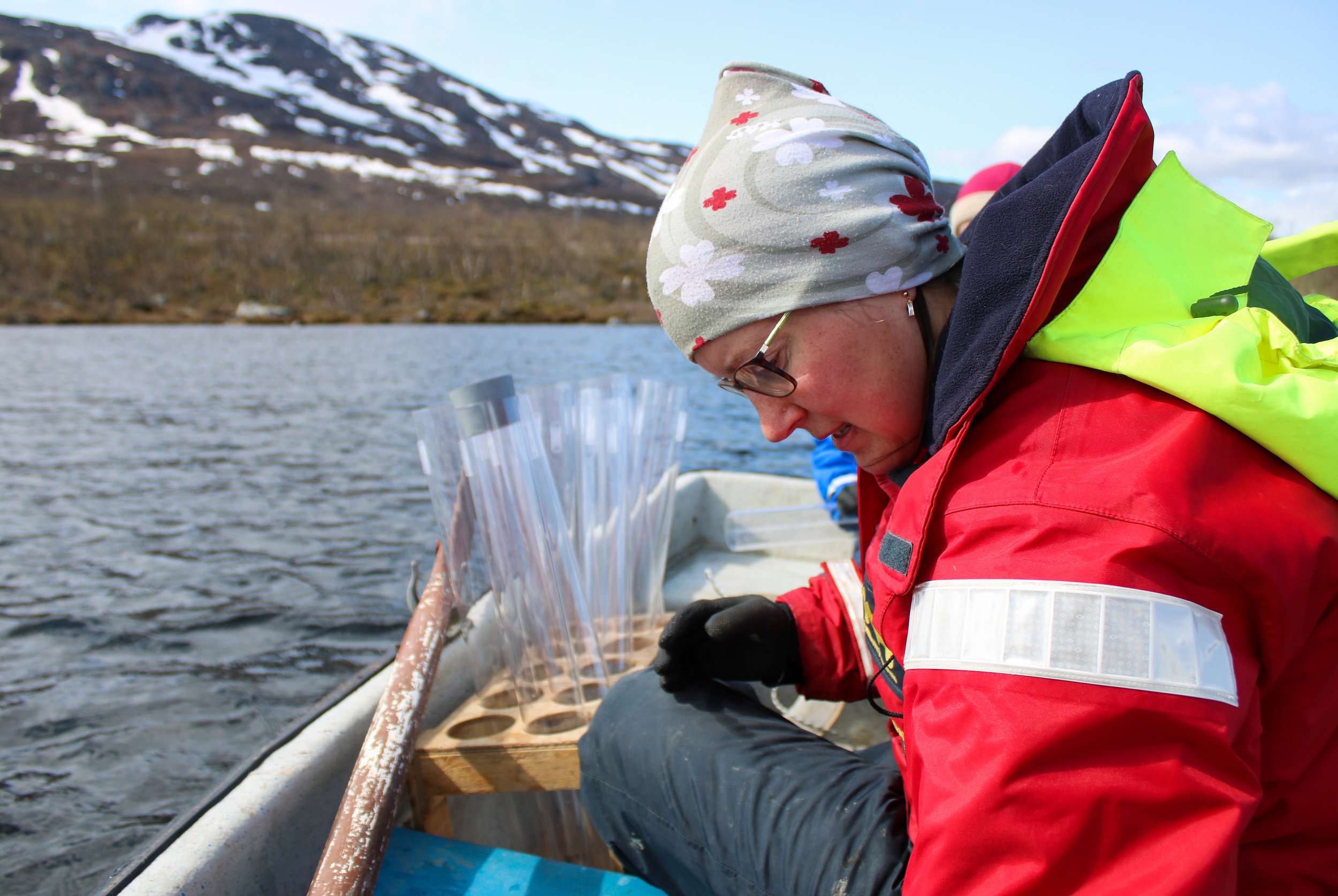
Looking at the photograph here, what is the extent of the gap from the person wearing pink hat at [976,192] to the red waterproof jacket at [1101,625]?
252 centimetres

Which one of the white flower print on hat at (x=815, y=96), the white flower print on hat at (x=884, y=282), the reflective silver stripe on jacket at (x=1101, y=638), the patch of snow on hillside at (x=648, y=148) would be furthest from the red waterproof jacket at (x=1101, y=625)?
the patch of snow on hillside at (x=648, y=148)

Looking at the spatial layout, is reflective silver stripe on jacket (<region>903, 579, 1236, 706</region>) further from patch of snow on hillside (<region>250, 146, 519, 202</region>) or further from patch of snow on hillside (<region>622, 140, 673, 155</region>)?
patch of snow on hillside (<region>622, 140, 673, 155</region>)

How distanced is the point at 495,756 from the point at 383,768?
0.33m

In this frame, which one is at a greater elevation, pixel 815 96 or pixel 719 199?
pixel 815 96

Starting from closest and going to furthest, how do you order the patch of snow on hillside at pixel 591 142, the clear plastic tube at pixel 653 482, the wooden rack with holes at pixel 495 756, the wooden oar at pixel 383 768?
1. the wooden oar at pixel 383 768
2. the wooden rack with holes at pixel 495 756
3. the clear plastic tube at pixel 653 482
4. the patch of snow on hillside at pixel 591 142

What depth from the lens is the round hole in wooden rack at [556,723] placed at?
1979 mm

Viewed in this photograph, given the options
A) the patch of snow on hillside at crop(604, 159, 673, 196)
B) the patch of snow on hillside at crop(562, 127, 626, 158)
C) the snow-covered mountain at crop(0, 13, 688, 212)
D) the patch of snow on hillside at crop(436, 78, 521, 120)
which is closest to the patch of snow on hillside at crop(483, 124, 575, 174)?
the snow-covered mountain at crop(0, 13, 688, 212)

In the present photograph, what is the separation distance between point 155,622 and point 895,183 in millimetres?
5818

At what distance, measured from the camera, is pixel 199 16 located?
126812 millimetres

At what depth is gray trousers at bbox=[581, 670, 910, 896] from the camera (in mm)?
1222

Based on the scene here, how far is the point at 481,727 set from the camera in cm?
203

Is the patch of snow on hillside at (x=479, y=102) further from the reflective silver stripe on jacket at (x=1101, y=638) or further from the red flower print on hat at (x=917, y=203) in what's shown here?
the reflective silver stripe on jacket at (x=1101, y=638)

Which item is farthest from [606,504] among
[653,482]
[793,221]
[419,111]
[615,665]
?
[419,111]

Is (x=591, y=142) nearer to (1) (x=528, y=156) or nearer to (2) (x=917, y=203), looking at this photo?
(1) (x=528, y=156)
